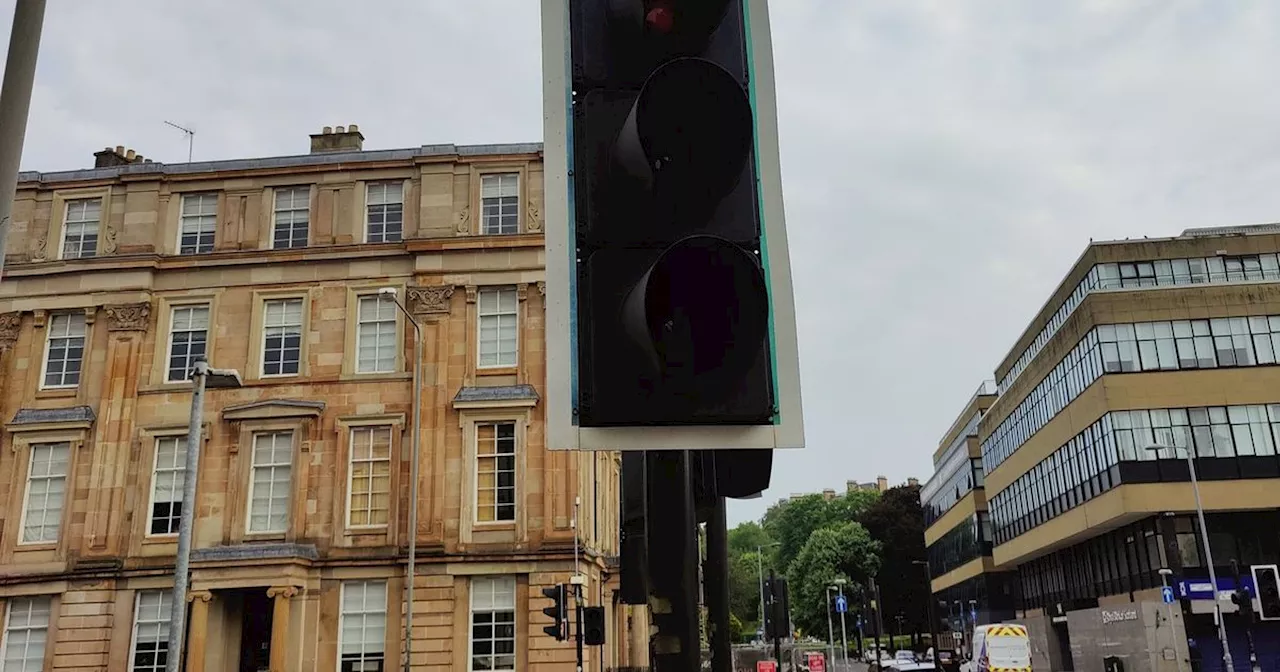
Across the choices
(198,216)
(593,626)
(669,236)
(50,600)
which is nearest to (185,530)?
(593,626)

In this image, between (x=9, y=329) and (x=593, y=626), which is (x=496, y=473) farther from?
(x=9, y=329)

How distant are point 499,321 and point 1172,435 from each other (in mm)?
29848

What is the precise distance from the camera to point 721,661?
312 inches

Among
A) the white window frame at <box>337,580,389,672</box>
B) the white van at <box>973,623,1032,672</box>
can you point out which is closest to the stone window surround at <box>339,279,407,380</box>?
the white window frame at <box>337,580,389,672</box>

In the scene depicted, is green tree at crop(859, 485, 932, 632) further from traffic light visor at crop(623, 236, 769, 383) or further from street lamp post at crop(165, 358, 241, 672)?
traffic light visor at crop(623, 236, 769, 383)

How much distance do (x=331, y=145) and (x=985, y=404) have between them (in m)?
59.8

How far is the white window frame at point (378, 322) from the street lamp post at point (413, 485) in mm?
770

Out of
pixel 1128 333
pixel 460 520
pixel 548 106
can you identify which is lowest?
pixel 548 106

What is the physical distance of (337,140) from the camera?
42.6 meters

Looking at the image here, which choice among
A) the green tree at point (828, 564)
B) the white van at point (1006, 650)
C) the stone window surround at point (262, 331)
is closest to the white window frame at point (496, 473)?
the stone window surround at point (262, 331)

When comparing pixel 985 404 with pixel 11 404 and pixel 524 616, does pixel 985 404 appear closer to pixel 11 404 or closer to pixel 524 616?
pixel 524 616

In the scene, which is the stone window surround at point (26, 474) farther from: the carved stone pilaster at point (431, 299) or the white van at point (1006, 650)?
the white van at point (1006, 650)

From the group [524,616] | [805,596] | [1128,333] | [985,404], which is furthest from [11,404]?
[805,596]

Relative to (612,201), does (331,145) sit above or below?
above
